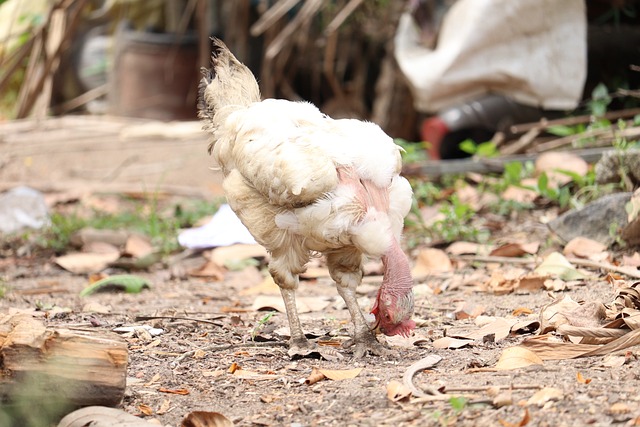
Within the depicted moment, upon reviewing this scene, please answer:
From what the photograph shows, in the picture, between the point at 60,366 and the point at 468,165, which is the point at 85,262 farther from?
the point at 60,366

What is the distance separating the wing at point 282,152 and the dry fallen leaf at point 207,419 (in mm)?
927

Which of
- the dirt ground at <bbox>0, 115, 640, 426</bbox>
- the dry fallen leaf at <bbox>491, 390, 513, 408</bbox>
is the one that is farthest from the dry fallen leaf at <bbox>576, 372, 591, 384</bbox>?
the dry fallen leaf at <bbox>491, 390, 513, 408</bbox>

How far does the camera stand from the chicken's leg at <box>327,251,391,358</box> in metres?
3.36

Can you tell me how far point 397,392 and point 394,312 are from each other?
0.52 meters

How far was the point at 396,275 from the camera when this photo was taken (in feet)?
10.2

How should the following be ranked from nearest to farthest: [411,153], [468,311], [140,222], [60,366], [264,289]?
1. [60,366]
2. [468,311]
3. [264,289]
4. [140,222]
5. [411,153]

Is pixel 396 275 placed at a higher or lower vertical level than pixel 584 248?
higher

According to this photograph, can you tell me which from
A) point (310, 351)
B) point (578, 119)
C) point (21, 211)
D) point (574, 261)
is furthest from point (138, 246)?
point (578, 119)

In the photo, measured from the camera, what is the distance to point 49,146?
825 centimetres

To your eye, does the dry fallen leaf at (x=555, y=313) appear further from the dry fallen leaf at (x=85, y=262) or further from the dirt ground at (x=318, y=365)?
the dry fallen leaf at (x=85, y=262)

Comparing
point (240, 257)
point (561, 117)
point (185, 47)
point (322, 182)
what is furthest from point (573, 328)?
point (185, 47)

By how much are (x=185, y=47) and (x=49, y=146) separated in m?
2.58

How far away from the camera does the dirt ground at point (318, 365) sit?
2.45 m

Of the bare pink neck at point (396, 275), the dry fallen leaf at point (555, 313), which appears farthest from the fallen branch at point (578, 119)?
the bare pink neck at point (396, 275)
